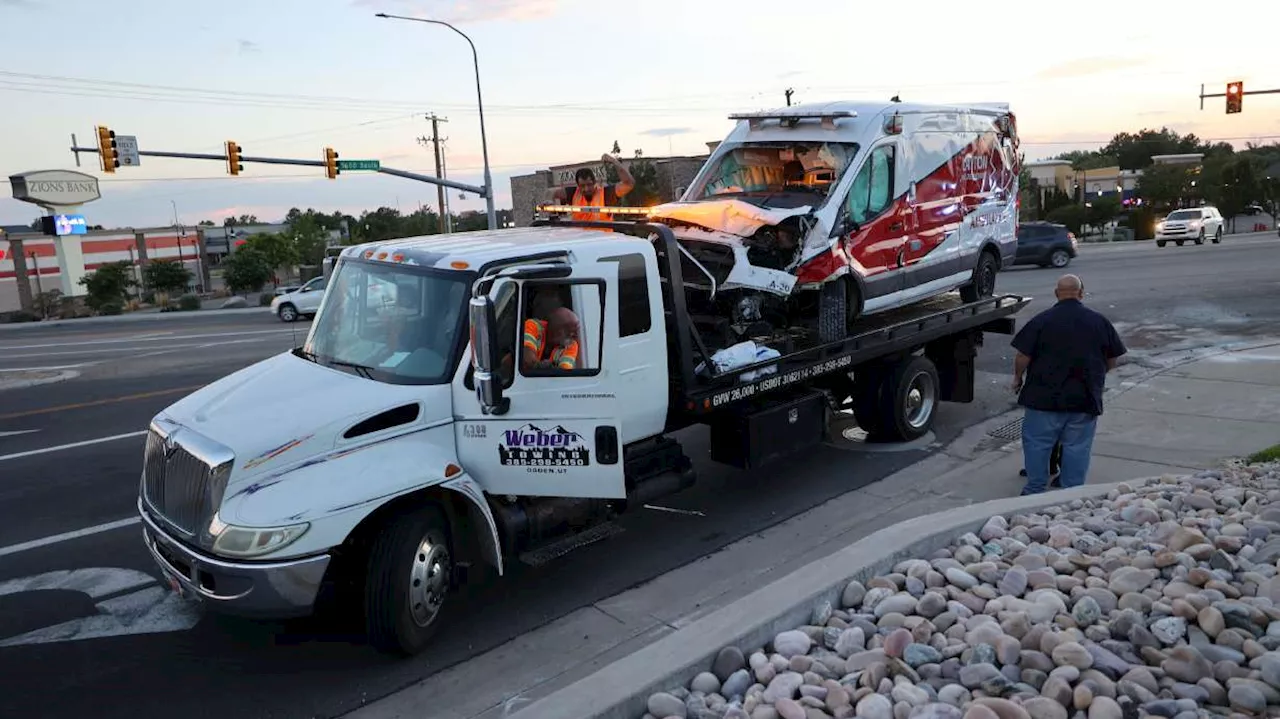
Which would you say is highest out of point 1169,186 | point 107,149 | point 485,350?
point 107,149

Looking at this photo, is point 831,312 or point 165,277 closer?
point 831,312

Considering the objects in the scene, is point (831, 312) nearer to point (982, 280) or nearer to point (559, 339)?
point (982, 280)

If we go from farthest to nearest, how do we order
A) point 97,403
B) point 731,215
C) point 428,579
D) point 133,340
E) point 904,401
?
point 133,340 < point 97,403 < point 904,401 < point 731,215 < point 428,579

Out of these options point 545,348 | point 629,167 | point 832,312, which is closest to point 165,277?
point 629,167

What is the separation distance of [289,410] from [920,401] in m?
6.65

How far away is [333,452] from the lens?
4914 mm

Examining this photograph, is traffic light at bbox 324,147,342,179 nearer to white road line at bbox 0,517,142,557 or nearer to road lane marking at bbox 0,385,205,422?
road lane marking at bbox 0,385,205,422

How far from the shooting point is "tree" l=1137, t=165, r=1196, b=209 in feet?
235

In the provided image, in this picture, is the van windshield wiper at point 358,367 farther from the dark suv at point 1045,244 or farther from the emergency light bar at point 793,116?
the dark suv at point 1045,244

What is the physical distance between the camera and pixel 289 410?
5.06m

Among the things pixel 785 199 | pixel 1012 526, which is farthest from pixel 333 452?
pixel 785 199

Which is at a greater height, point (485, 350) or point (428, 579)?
point (485, 350)

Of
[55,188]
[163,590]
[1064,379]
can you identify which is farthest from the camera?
[55,188]

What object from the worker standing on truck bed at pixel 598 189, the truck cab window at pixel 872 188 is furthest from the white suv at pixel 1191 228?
the worker standing on truck bed at pixel 598 189
